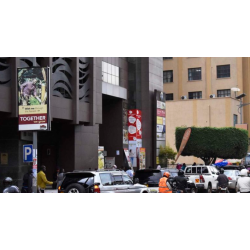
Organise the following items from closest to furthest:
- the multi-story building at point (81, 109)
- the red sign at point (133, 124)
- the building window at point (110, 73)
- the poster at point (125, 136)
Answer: the multi-story building at point (81, 109), the building window at point (110, 73), the poster at point (125, 136), the red sign at point (133, 124)

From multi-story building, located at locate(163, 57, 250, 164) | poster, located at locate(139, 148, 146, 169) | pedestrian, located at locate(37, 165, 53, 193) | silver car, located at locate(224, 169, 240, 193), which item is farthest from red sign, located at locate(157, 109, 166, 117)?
pedestrian, located at locate(37, 165, 53, 193)

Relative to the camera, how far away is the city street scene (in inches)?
749

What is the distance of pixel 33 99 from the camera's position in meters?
19.5

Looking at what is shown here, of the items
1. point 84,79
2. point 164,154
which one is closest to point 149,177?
point 84,79

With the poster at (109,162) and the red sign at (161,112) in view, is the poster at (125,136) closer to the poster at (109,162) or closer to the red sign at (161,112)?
the poster at (109,162)

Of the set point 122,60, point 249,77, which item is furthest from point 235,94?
point 122,60

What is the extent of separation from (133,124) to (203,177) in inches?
671

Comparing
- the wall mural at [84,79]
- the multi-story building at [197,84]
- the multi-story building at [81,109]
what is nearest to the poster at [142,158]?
the multi-story building at [81,109]

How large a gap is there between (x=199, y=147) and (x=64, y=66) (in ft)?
65.6

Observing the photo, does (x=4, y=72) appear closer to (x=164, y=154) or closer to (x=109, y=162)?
(x=109, y=162)

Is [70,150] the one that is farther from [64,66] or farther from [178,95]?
[178,95]

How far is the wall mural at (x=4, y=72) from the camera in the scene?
24.9 m

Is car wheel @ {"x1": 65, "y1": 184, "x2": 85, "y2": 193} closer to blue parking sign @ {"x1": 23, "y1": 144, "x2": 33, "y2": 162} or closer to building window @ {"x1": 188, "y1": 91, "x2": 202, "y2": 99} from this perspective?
blue parking sign @ {"x1": 23, "y1": 144, "x2": 33, "y2": 162}

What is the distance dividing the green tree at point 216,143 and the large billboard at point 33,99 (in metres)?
27.7
